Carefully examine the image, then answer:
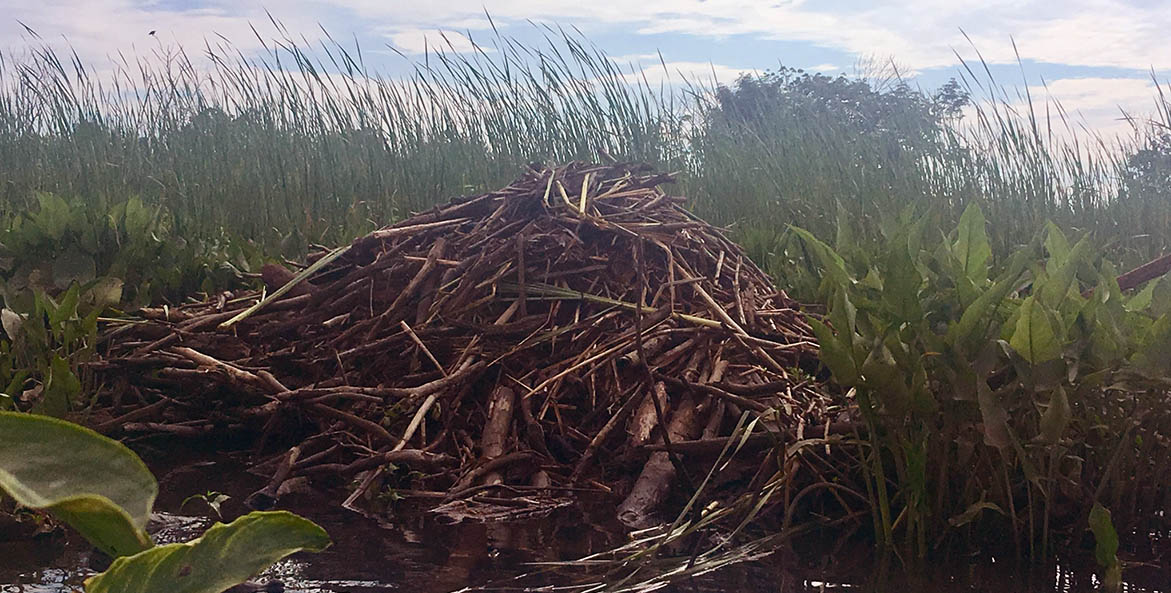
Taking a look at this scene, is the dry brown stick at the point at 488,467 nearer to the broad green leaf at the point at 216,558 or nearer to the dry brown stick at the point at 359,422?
the dry brown stick at the point at 359,422

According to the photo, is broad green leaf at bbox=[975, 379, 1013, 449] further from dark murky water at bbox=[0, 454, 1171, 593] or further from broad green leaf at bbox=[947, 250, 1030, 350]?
dark murky water at bbox=[0, 454, 1171, 593]

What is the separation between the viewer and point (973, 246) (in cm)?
204

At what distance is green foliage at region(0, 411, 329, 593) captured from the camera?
37.8 inches

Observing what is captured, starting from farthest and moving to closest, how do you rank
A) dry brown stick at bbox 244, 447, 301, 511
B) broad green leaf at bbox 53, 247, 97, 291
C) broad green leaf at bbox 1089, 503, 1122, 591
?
broad green leaf at bbox 53, 247, 97, 291, dry brown stick at bbox 244, 447, 301, 511, broad green leaf at bbox 1089, 503, 1122, 591

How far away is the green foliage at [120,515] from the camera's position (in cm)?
96

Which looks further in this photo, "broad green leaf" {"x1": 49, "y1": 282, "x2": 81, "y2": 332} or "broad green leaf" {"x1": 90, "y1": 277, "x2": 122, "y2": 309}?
"broad green leaf" {"x1": 90, "y1": 277, "x2": 122, "y2": 309}

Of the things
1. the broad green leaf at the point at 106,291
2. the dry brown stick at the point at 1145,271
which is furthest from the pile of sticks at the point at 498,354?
the dry brown stick at the point at 1145,271

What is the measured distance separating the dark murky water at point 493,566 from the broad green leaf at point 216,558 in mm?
682

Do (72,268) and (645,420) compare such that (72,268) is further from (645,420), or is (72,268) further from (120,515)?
(120,515)

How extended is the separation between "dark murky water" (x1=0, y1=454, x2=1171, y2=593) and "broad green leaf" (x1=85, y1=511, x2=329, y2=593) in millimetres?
682

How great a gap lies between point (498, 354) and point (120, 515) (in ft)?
6.10

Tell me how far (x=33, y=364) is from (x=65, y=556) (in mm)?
1142

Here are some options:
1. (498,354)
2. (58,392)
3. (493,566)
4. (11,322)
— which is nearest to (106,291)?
(11,322)

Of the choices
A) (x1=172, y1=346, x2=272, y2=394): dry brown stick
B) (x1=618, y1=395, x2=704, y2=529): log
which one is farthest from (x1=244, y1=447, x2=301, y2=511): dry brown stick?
(x1=618, y1=395, x2=704, y2=529): log
